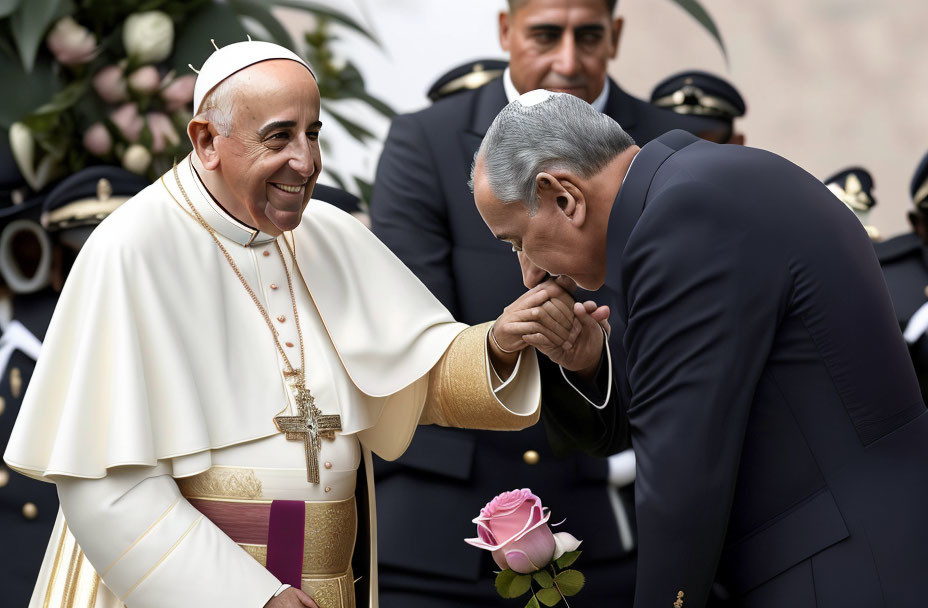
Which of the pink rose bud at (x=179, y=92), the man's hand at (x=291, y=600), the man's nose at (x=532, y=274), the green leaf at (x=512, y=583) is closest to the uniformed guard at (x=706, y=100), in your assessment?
the pink rose bud at (x=179, y=92)

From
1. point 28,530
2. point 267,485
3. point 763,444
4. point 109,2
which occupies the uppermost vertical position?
point 109,2

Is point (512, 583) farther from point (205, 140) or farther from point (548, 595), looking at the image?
point (205, 140)

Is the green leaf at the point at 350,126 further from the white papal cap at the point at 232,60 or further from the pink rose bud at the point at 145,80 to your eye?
the white papal cap at the point at 232,60

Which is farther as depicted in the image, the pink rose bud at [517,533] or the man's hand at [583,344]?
the man's hand at [583,344]

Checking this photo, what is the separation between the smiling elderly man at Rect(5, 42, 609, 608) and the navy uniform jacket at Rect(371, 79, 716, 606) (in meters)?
0.68

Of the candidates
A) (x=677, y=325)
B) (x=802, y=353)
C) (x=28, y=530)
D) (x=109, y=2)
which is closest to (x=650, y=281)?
(x=677, y=325)

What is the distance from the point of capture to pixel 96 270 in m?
2.60

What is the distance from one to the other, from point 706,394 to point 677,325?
13cm

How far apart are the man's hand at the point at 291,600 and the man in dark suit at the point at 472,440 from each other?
1.04 metres

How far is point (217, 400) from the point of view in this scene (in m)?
2.65

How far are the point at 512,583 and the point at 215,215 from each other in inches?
38.3

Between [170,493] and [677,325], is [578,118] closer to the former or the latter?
[677,325]

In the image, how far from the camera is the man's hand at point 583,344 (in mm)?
2883

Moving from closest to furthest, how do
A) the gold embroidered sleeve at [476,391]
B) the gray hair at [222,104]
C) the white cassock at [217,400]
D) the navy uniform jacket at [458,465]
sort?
the white cassock at [217,400], the gray hair at [222,104], the gold embroidered sleeve at [476,391], the navy uniform jacket at [458,465]
